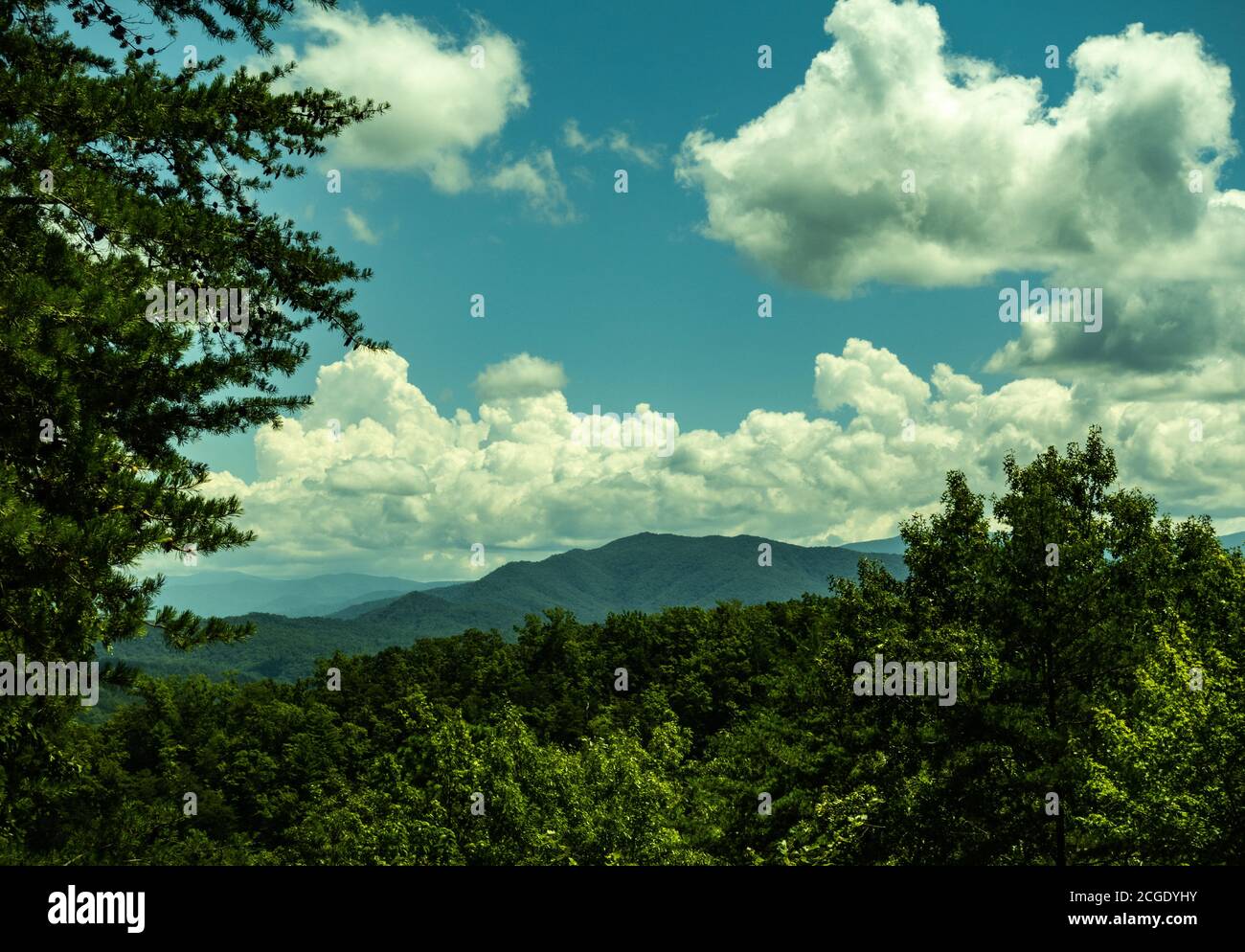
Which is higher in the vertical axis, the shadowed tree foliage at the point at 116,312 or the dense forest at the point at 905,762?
the shadowed tree foliage at the point at 116,312

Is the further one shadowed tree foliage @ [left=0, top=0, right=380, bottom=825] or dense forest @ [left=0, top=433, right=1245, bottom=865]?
dense forest @ [left=0, top=433, right=1245, bottom=865]

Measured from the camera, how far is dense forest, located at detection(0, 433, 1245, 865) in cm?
2128

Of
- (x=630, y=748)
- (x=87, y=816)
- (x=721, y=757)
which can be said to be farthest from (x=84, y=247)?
(x=87, y=816)

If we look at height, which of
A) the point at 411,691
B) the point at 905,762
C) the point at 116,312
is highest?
the point at 116,312

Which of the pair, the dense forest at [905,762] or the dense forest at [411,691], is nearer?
the dense forest at [411,691]

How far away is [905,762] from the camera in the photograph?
87.0ft

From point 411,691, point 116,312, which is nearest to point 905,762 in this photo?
point 116,312

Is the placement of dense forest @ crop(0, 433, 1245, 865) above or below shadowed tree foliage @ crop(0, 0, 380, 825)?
below

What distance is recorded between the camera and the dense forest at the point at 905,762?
21281 mm

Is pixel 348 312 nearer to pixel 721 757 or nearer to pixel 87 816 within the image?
pixel 721 757

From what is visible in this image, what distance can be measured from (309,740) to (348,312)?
204ft

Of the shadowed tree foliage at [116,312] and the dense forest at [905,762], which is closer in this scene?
the shadowed tree foliage at [116,312]

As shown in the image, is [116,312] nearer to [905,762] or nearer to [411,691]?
[905,762]

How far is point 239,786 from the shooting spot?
214 ft
